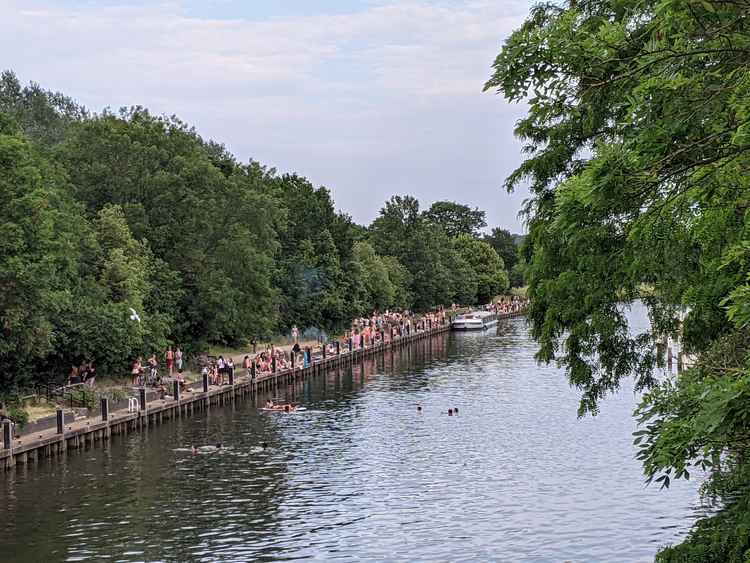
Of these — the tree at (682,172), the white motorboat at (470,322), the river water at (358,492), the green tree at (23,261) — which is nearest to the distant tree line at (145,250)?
the green tree at (23,261)

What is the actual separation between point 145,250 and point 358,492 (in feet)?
104

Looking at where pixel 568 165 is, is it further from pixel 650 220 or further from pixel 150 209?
pixel 150 209

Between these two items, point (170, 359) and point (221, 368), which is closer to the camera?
point (170, 359)

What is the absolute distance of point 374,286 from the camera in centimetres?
11706

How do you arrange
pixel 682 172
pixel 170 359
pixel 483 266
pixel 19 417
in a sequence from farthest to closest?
pixel 483 266
pixel 170 359
pixel 19 417
pixel 682 172

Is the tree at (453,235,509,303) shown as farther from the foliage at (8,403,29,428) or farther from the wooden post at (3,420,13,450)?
the wooden post at (3,420,13,450)

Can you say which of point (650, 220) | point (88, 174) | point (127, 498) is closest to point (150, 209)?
point (88, 174)

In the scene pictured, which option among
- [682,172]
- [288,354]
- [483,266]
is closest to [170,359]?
[288,354]

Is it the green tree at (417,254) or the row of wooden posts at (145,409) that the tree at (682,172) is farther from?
the green tree at (417,254)

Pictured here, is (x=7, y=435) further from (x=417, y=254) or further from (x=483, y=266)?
(x=483, y=266)

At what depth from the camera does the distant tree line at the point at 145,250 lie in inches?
1698

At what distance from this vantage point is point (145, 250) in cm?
6469

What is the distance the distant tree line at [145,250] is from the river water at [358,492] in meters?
6.23

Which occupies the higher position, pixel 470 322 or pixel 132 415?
pixel 470 322
